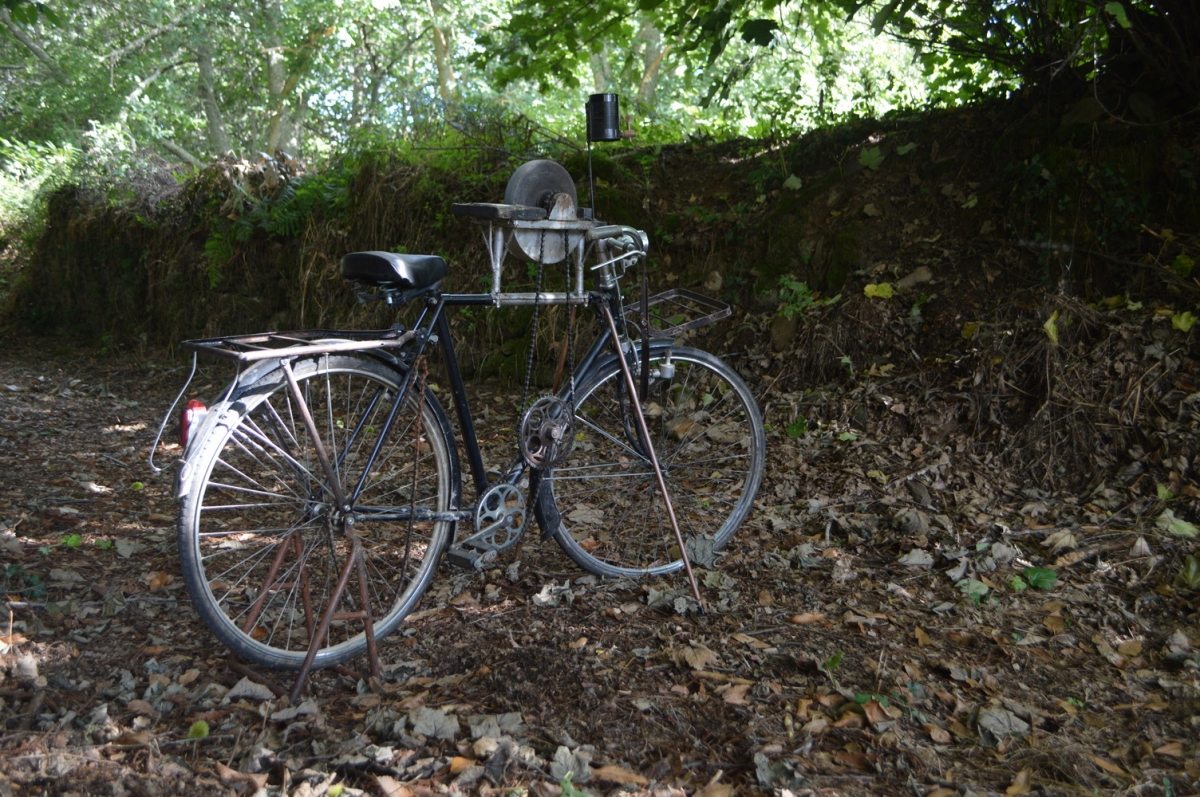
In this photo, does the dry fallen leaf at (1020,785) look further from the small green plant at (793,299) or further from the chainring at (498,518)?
the small green plant at (793,299)

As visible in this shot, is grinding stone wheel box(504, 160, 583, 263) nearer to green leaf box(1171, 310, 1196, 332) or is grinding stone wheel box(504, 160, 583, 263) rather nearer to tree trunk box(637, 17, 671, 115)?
green leaf box(1171, 310, 1196, 332)

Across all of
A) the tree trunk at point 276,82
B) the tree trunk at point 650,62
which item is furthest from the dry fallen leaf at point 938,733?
the tree trunk at point 276,82

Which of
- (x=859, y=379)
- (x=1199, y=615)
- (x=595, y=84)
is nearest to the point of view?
(x=1199, y=615)

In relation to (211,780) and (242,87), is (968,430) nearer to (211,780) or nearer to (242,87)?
(211,780)

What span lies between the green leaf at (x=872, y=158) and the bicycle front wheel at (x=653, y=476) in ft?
6.95

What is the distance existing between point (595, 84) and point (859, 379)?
13.4 meters

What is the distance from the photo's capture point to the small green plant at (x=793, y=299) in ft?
16.7

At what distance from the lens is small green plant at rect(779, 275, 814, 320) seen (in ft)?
16.7

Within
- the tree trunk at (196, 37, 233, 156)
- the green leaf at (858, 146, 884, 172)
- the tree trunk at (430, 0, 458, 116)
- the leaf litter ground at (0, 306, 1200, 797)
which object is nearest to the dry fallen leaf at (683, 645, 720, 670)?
the leaf litter ground at (0, 306, 1200, 797)

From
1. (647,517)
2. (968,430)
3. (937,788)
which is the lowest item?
(937,788)

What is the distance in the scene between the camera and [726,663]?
275cm

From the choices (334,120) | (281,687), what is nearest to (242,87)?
(334,120)

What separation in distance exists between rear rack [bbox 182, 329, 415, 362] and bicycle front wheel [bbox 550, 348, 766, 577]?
0.83m

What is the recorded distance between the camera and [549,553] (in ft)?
12.0
